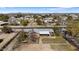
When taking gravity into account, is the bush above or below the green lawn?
above

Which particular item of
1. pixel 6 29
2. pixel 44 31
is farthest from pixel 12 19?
pixel 44 31

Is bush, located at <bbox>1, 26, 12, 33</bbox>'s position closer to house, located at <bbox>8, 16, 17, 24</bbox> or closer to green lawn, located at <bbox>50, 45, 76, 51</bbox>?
house, located at <bbox>8, 16, 17, 24</bbox>

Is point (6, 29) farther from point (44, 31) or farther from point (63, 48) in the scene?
point (63, 48)

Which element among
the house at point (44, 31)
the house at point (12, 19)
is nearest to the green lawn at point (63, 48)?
the house at point (44, 31)

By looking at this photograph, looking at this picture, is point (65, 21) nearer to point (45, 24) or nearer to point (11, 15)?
point (45, 24)

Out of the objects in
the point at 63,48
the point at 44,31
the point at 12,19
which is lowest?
the point at 63,48

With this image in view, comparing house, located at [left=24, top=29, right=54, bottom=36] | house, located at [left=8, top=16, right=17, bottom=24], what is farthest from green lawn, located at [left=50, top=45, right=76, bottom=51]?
house, located at [left=8, top=16, right=17, bottom=24]

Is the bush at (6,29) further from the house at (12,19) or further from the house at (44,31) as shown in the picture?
the house at (44,31)

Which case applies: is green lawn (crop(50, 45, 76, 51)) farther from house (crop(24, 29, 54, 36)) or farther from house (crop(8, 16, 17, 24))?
house (crop(8, 16, 17, 24))

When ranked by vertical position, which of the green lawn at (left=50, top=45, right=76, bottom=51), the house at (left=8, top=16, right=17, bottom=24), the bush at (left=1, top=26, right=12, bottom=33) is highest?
the house at (left=8, top=16, right=17, bottom=24)

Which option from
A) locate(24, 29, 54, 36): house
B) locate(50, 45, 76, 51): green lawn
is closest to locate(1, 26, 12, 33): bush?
locate(24, 29, 54, 36): house

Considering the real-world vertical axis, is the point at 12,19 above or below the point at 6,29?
above
